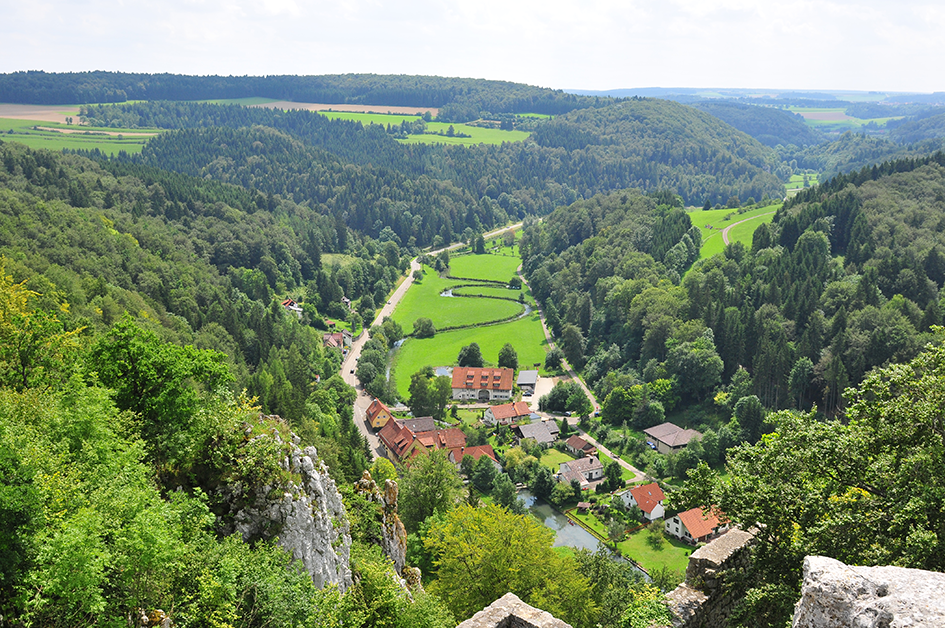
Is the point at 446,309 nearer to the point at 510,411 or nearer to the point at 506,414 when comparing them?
the point at 510,411

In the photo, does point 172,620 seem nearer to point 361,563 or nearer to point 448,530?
point 361,563

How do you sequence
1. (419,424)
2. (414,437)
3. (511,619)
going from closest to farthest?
(511,619), (414,437), (419,424)

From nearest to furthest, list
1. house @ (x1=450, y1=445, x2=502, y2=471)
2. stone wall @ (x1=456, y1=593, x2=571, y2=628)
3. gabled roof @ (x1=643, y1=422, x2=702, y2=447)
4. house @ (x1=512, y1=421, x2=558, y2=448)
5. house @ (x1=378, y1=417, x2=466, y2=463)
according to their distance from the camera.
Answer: stone wall @ (x1=456, y1=593, x2=571, y2=628) < house @ (x1=450, y1=445, x2=502, y2=471) < house @ (x1=378, y1=417, x2=466, y2=463) < gabled roof @ (x1=643, y1=422, x2=702, y2=447) < house @ (x1=512, y1=421, x2=558, y2=448)

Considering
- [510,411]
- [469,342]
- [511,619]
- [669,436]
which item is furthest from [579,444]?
[511,619]

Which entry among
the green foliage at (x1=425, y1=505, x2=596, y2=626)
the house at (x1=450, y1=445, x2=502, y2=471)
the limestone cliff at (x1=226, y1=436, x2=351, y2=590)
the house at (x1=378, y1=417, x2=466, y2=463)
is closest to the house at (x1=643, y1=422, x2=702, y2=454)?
the house at (x1=450, y1=445, x2=502, y2=471)

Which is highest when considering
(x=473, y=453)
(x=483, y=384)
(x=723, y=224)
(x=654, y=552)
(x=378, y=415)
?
(x=723, y=224)

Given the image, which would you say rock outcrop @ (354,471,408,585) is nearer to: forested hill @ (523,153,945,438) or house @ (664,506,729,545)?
house @ (664,506,729,545)

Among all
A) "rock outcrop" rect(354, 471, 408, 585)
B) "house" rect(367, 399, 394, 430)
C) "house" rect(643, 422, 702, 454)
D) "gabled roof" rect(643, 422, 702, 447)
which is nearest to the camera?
"rock outcrop" rect(354, 471, 408, 585)

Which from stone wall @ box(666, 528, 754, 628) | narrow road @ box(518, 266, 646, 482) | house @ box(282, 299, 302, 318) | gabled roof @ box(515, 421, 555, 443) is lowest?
narrow road @ box(518, 266, 646, 482)
